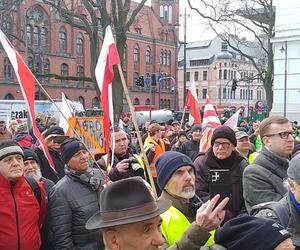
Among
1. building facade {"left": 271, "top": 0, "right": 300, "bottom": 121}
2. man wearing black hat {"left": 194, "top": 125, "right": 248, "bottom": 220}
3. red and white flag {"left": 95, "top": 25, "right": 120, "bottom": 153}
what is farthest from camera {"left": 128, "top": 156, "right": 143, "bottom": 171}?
building facade {"left": 271, "top": 0, "right": 300, "bottom": 121}

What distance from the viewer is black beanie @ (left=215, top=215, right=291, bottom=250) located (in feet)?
6.63

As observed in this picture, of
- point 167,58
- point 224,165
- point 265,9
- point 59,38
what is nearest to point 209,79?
point 167,58

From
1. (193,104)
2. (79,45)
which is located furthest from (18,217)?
(79,45)

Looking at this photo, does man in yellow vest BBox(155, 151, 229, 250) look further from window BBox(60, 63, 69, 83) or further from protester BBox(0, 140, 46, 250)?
window BBox(60, 63, 69, 83)

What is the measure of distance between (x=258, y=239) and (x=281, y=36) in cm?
2221

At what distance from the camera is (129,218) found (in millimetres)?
2064

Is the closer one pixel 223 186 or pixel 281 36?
pixel 223 186

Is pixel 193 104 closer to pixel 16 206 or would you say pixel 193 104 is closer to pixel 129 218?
pixel 16 206

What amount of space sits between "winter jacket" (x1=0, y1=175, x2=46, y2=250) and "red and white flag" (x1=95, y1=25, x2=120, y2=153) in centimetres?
111

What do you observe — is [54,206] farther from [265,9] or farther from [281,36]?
[265,9]

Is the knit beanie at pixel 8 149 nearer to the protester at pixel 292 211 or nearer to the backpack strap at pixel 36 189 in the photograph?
the backpack strap at pixel 36 189

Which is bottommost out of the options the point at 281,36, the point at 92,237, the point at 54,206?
the point at 92,237

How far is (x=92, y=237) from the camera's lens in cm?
391

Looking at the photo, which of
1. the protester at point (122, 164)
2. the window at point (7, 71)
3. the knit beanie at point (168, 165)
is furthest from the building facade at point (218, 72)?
the knit beanie at point (168, 165)
